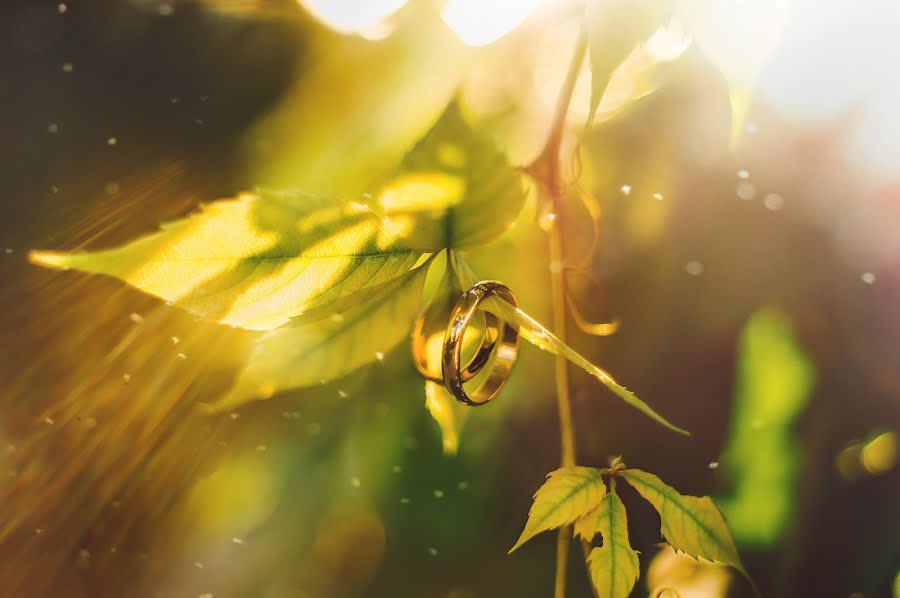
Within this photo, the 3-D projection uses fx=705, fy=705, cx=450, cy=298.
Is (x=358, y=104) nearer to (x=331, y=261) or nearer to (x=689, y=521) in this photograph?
(x=331, y=261)

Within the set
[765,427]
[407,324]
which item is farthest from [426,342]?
[765,427]

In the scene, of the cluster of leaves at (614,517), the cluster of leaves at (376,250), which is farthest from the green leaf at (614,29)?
the cluster of leaves at (614,517)

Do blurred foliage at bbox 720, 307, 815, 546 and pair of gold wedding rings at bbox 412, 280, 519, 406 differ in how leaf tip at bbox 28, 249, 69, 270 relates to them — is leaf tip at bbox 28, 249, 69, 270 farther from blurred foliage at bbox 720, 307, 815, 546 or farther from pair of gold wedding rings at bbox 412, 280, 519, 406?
blurred foliage at bbox 720, 307, 815, 546

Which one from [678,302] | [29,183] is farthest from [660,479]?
A: [29,183]

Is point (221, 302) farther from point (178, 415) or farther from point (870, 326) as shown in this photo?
point (870, 326)

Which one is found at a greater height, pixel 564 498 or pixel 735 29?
pixel 735 29

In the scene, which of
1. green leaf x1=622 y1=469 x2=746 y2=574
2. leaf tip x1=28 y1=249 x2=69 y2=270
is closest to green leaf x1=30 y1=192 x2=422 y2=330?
leaf tip x1=28 y1=249 x2=69 y2=270
